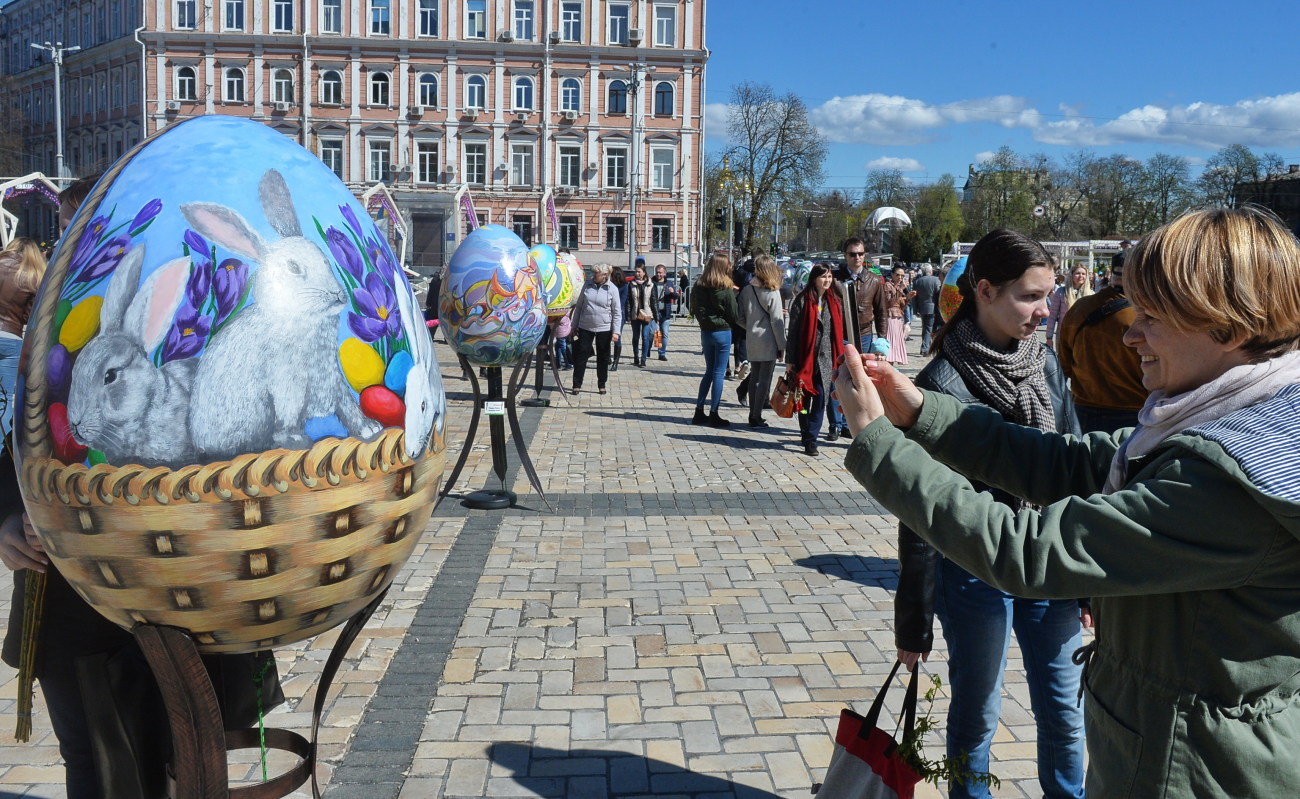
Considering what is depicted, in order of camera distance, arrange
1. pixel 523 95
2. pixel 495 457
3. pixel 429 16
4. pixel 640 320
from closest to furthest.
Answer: pixel 495 457
pixel 640 320
pixel 429 16
pixel 523 95

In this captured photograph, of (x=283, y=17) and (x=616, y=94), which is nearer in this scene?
(x=283, y=17)

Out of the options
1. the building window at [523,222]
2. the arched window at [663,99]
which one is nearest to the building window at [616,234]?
the building window at [523,222]

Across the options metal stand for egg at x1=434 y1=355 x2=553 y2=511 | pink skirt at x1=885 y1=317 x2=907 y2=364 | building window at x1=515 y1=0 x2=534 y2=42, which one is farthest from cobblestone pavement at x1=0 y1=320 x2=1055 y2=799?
building window at x1=515 y1=0 x2=534 y2=42

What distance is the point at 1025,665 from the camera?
10.2 ft

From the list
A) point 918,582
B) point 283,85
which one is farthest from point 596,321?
point 283,85

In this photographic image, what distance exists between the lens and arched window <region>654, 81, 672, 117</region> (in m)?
53.8

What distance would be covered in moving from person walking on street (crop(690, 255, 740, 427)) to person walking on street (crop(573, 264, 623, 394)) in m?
2.47

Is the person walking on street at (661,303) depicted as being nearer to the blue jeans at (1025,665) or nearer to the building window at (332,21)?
the blue jeans at (1025,665)

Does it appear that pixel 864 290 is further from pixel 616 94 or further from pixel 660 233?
pixel 616 94

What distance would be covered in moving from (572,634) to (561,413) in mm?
7920

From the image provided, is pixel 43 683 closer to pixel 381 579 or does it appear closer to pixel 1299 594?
pixel 381 579

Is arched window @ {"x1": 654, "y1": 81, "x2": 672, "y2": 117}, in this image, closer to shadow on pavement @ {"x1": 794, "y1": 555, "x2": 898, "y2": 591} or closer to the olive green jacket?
shadow on pavement @ {"x1": 794, "y1": 555, "x2": 898, "y2": 591}

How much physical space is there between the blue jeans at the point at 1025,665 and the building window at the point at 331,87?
5499 cm

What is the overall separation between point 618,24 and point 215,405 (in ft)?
181
